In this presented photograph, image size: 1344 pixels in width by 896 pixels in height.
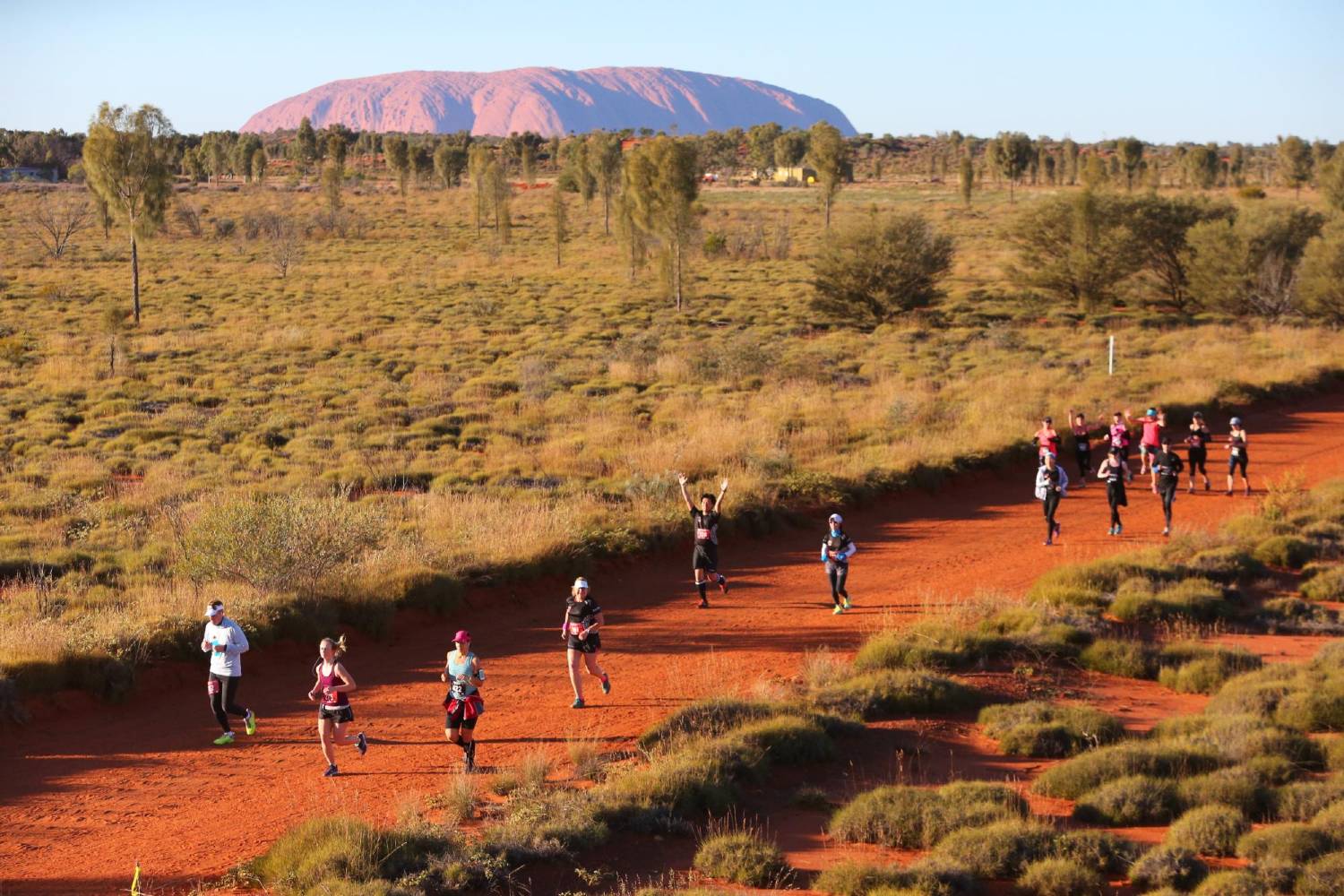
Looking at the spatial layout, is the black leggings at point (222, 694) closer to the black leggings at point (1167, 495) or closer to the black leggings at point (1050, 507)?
the black leggings at point (1050, 507)

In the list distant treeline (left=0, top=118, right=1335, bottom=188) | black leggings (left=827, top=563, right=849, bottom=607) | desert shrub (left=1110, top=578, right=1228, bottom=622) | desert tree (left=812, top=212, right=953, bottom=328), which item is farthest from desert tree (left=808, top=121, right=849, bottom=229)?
black leggings (left=827, top=563, right=849, bottom=607)

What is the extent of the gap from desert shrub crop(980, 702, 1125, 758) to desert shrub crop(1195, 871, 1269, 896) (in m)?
2.57

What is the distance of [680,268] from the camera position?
44844mm

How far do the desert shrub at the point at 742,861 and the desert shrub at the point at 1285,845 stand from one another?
2.80m

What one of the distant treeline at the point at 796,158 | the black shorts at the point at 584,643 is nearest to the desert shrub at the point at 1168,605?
the black shorts at the point at 584,643

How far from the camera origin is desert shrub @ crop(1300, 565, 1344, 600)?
14.5 meters

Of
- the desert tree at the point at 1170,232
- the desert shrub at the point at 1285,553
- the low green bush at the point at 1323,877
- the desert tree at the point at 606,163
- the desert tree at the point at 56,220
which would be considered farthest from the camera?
the desert tree at the point at 606,163

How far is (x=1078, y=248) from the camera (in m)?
44.4

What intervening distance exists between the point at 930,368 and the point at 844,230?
12300 millimetres

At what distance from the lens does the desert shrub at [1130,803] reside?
8266 millimetres

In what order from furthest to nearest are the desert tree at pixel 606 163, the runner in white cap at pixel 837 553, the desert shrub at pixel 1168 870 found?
the desert tree at pixel 606 163 < the runner in white cap at pixel 837 553 < the desert shrub at pixel 1168 870

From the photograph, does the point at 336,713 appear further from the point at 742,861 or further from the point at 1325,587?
the point at 1325,587

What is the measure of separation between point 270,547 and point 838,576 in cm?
619

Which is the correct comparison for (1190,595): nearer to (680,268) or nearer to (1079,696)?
(1079,696)
